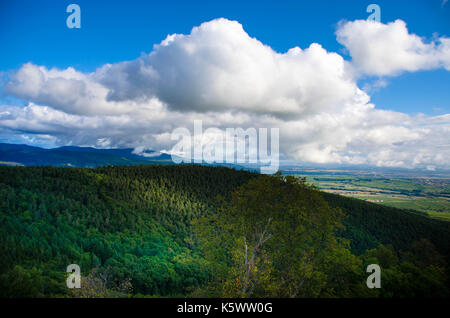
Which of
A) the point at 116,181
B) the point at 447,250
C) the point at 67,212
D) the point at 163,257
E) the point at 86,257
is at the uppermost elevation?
the point at 116,181

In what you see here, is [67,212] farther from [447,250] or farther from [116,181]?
[447,250]
